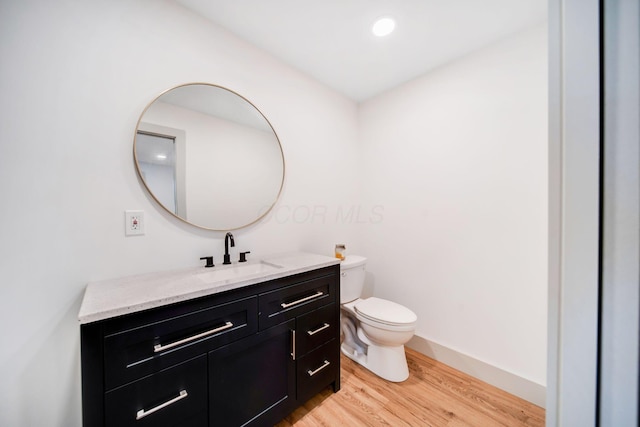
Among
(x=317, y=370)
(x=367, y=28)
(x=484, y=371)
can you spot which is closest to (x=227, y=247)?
(x=317, y=370)

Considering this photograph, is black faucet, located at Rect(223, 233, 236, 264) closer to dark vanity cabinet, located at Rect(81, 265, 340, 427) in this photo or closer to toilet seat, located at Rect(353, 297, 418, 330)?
dark vanity cabinet, located at Rect(81, 265, 340, 427)

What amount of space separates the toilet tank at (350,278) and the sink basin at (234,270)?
675 millimetres

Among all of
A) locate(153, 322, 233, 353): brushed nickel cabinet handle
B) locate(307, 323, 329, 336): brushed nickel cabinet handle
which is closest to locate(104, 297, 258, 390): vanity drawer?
locate(153, 322, 233, 353): brushed nickel cabinet handle

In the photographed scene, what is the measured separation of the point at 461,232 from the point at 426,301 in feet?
2.22

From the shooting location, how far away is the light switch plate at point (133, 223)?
1141 mm

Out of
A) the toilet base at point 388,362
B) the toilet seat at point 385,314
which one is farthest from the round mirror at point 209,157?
the toilet base at point 388,362

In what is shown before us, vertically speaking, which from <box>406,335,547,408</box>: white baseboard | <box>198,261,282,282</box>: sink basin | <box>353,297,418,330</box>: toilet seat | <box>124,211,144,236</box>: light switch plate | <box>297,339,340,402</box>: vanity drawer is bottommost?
<box>406,335,547,408</box>: white baseboard

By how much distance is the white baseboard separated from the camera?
1.41m

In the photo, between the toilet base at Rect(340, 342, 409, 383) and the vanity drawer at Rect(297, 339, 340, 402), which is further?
the toilet base at Rect(340, 342, 409, 383)

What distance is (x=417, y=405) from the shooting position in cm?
139

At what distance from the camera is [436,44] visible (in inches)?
63.6

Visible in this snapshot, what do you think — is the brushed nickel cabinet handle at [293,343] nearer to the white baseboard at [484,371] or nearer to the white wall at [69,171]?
the white wall at [69,171]

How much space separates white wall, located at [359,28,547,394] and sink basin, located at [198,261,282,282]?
1.28m

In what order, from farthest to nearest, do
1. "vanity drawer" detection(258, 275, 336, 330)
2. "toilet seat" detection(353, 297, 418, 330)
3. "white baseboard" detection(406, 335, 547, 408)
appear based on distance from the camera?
"toilet seat" detection(353, 297, 418, 330) < "white baseboard" detection(406, 335, 547, 408) < "vanity drawer" detection(258, 275, 336, 330)
